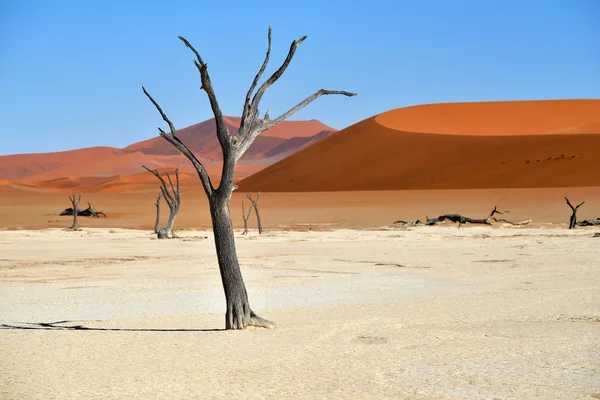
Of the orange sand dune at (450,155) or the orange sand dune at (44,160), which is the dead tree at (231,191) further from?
the orange sand dune at (44,160)

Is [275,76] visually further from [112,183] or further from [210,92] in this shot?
[112,183]

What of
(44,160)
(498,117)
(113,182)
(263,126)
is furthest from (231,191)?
(44,160)

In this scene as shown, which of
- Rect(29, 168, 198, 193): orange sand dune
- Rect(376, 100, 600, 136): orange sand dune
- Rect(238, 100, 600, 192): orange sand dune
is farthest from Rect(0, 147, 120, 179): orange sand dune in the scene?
Rect(238, 100, 600, 192): orange sand dune

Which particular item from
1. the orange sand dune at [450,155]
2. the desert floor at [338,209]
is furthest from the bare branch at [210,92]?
the orange sand dune at [450,155]

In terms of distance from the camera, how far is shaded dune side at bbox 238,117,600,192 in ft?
211

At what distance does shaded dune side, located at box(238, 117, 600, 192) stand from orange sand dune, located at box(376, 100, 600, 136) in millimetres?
4678

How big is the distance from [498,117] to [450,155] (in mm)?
23132

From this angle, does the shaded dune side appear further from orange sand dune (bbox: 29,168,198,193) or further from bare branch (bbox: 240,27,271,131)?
bare branch (bbox: 240,27,271,131)

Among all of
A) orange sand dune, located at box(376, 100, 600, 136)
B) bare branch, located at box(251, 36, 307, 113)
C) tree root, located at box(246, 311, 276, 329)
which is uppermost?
orange sand dune, located at box(376, 100, 600, 136)

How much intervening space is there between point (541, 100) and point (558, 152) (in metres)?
34.8

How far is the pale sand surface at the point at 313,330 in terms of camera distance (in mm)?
6688

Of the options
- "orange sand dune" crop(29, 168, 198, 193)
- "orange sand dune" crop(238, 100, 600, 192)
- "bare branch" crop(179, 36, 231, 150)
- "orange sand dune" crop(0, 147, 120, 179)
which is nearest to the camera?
"bare branch" crop(179, 36, 231, 150)

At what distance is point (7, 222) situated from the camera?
4322cm

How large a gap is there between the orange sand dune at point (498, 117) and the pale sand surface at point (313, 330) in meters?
68.8
